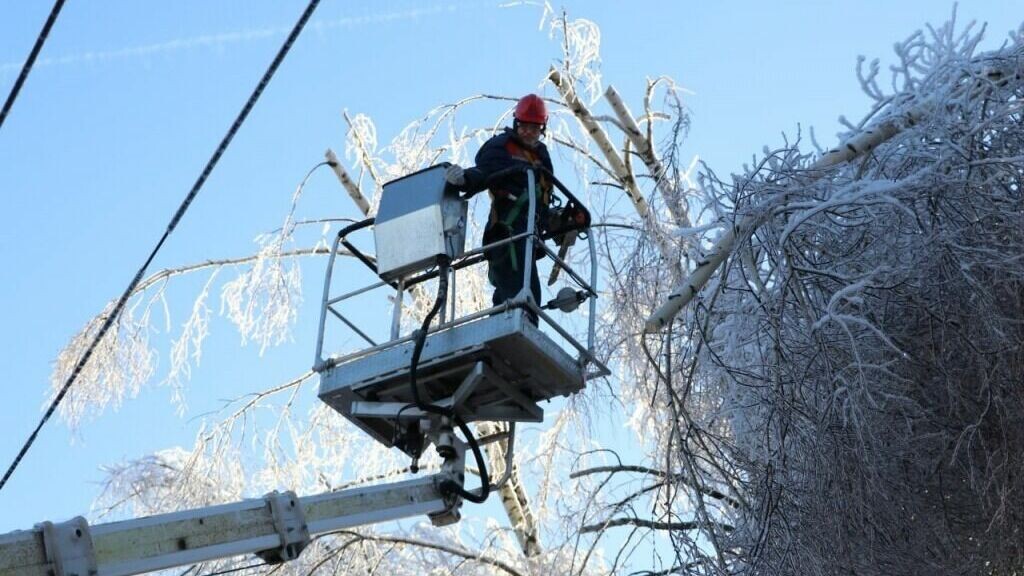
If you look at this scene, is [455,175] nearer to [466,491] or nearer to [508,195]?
[508,195]

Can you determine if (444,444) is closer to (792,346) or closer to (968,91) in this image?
(792,346)

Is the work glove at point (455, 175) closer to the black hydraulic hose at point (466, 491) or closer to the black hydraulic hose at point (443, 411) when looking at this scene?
the black hydraulic hose at point (443, 411)

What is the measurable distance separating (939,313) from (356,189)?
623 cm

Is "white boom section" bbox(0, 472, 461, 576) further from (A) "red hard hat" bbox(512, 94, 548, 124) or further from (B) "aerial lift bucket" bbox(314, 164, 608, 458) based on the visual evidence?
(A) "red hard hat" bbox(512, 94, 548, 124)

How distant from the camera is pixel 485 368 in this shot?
22.6 ft

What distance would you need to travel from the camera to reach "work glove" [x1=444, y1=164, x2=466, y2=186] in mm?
7402

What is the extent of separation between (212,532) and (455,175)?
2093mm

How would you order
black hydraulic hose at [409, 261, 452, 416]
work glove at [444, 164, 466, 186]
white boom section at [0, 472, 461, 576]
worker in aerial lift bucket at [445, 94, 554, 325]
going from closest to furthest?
white boom section at [0, 472, 461, 576]
black hydraulic hose at [409, 261, 452, 416]
work glove at [444, 164, 466, 186]
worker in aerial lift bucket at [445, 94, 554, 325]

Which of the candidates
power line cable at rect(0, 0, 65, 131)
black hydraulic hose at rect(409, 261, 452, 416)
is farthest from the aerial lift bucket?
power line cable at rect(0, 0, 65, 131)

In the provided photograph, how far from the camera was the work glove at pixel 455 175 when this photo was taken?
7.40 metres

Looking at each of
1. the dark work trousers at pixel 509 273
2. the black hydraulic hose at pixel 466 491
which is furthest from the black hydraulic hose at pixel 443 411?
the dark work trousers at pixel 509 273

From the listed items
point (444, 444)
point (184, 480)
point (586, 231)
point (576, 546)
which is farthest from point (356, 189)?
point (444, 444)

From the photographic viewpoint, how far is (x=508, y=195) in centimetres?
768

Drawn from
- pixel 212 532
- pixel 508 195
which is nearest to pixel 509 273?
pixel 508 195
